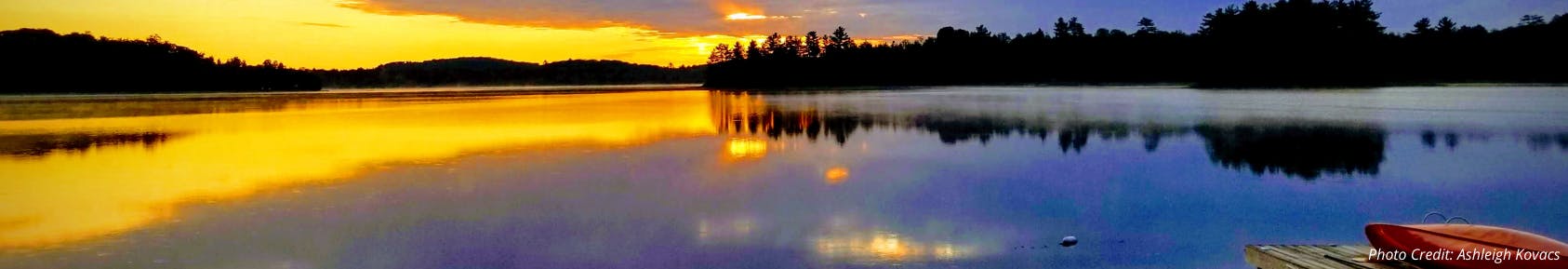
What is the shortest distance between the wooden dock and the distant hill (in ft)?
308

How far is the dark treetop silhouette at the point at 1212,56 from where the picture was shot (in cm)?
6081

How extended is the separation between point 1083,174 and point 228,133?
59.6 ft

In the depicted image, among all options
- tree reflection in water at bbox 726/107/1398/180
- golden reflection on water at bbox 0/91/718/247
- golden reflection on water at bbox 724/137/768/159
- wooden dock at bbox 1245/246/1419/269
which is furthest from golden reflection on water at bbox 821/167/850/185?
golden reflection on water at bbox 0/91/718/247

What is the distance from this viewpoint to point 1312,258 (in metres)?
4.82

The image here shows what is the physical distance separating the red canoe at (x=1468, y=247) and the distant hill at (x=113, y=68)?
9454 centimetres

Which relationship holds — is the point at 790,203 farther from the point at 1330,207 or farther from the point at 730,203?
the point at 1330,207

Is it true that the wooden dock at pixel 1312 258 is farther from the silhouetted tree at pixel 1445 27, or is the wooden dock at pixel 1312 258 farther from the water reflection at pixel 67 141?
the silhouetted tree at pixel 1445 27

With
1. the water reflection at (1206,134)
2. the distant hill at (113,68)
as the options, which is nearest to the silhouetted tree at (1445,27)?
the water reflection at (1206,134)

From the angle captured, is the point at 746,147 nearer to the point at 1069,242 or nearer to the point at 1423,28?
the point at 1069,242

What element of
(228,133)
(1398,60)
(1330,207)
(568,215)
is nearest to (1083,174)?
(1330,207)

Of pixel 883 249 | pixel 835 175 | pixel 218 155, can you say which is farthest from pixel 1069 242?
pixel 218 155

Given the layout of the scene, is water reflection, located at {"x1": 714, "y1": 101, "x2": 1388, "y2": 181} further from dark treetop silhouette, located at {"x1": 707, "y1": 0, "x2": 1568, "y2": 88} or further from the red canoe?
dark treetop silhouette, located at {"x1": 707, "y1": 0, "x2": 1568, "y2": 88}

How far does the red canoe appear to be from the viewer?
423 centimetres

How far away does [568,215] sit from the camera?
791 cm
